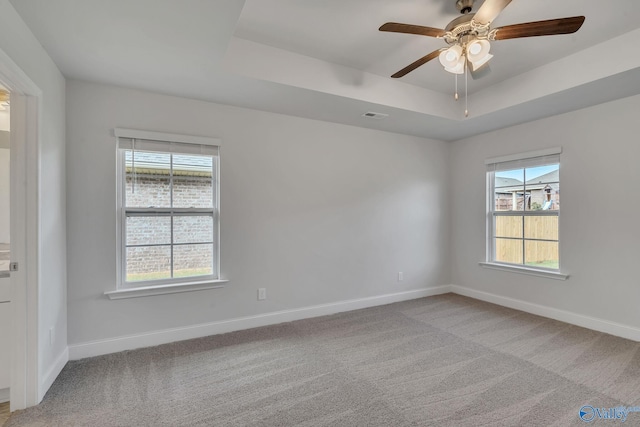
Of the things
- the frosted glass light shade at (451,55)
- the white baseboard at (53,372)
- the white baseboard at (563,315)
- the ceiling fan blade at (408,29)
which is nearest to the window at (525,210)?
the white baseboard at (563,315)

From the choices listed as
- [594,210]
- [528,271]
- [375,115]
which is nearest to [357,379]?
[375,115]

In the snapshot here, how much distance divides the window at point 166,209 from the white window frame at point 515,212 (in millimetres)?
3564

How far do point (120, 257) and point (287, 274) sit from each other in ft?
5.34

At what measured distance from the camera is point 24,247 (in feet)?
6.35

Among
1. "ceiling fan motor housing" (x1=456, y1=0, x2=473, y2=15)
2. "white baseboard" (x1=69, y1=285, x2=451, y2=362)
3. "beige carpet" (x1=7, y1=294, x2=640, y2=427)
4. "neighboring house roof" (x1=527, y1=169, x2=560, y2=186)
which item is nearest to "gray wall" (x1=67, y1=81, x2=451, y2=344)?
"white baseboard" (x1=69, y1=285, x2=451, y2=362)

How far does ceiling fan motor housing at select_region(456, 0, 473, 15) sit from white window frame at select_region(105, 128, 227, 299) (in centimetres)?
230

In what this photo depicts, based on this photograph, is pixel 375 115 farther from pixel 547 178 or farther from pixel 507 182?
pixel 547 178

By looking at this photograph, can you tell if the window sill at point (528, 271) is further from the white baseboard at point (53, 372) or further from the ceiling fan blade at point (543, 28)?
the white baseboard at point (53, 372)

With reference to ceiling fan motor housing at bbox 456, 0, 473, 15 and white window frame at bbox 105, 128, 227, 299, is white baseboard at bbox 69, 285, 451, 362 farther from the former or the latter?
ceiling fan motor housing at bbox 456, 0, 473, 15

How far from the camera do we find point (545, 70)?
2.88 meters

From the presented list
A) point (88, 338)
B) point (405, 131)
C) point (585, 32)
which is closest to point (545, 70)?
point (585, 32)

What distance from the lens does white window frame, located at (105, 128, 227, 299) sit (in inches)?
107

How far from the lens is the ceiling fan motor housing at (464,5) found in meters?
1.95

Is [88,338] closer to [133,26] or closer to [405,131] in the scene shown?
[133,26]
